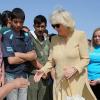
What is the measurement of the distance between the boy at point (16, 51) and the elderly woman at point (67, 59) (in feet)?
1.18

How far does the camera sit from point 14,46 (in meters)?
6.23

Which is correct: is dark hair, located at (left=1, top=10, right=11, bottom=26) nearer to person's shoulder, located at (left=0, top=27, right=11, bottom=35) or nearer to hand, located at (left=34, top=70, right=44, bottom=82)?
person's shoulder, located at (left=0, top=27, right=11, bottom=35)

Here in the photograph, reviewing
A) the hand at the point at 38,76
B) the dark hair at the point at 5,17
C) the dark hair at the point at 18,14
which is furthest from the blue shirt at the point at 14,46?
the dark hair at the point at 5,17

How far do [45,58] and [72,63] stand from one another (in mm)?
1037

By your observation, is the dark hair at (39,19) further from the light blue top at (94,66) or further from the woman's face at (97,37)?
the light blue top at (94,66)

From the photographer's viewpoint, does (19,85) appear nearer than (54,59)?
Yes

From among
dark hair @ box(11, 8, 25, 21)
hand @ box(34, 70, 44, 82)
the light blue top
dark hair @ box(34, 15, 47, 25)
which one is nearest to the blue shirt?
dark hair @ box(11, 8, 25, 21)

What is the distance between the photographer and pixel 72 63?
6.04 m

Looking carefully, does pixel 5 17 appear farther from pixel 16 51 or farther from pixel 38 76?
pixel 38 76

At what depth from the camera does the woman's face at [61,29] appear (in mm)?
5941

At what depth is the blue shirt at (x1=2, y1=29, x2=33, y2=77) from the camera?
6.18 metres

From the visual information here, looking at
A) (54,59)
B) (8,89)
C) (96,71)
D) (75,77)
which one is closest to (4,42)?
(54,59)

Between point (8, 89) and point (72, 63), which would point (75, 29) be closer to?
point (72, 63)

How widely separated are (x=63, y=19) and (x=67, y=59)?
59 cm
